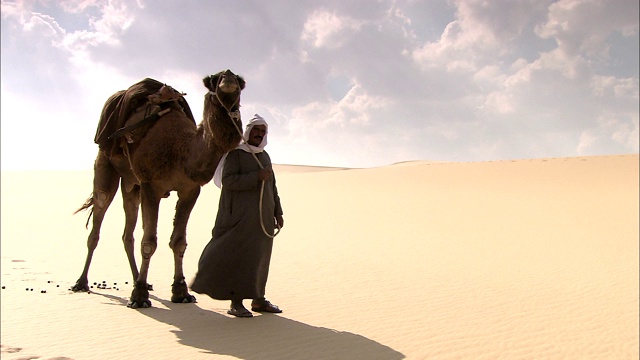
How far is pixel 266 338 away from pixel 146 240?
240 cm

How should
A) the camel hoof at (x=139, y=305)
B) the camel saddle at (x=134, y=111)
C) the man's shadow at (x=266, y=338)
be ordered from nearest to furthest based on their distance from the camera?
the man's shadow at (x=266, y=338)
the camel hoof at (x=139, y=305)
the camel saddle at (x=134, y=111)

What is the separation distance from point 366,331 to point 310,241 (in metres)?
10.1

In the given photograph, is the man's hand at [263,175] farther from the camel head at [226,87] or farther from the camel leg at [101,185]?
the camel leg at [101,185]

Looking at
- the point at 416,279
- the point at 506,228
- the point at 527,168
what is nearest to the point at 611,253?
the point at 506,228

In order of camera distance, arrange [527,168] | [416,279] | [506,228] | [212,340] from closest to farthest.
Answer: [212,340]
[416,279]
[506,228]
[527,168]

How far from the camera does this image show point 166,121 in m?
7.58

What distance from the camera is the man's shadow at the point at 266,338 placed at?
5.53m

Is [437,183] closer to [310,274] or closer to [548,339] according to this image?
[310,274]

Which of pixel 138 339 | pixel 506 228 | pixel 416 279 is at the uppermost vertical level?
pixel 506 228

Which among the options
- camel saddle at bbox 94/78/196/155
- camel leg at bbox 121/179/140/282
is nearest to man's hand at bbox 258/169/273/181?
camel saddle at bbox 94/78/196/155

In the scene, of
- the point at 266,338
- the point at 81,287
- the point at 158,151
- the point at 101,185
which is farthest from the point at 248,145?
the point at 81,287

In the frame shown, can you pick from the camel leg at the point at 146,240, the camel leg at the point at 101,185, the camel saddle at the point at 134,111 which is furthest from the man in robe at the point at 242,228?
the camel leg at the point at 101,185

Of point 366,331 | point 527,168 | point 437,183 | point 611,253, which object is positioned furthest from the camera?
point 527,168

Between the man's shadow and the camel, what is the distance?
3.29ft
